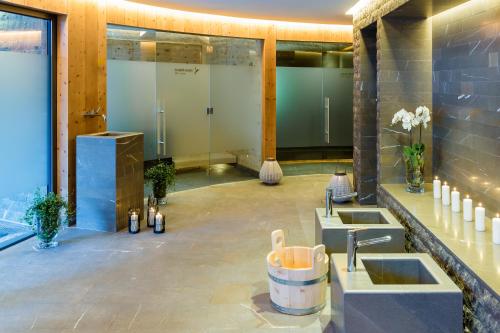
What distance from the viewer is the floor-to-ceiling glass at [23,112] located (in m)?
4.90

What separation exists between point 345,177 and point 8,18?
428 cm

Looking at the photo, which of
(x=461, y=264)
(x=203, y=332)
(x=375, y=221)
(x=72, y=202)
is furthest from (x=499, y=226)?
(x=72, y=202)

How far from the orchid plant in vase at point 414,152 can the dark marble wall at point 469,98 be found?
7.7 inches

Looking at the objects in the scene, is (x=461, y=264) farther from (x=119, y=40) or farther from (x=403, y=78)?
(x=119, y=40)

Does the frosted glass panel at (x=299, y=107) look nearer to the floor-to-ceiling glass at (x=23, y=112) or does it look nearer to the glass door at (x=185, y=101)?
the glass door at (x=185, y=101)

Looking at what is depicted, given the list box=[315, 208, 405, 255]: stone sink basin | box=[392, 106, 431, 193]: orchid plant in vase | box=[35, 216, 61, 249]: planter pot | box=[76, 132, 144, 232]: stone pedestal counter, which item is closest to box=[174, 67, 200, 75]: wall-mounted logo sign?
box=[76, 132, 144, 232]: stone pedestal counter

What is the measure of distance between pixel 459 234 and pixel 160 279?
217 centimetres

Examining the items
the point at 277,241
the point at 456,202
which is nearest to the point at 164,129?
the point at 277,241

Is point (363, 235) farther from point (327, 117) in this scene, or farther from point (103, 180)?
point (327, 117)

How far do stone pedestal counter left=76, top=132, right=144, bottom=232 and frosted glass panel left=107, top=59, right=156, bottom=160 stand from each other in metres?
1.08

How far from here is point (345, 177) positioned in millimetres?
6848

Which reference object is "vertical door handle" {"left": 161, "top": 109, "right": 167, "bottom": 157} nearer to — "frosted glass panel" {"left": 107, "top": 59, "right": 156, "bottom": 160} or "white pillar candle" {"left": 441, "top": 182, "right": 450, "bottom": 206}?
"frosted glass panel" {"left": 107, "top": 59, "right": 156, "bottom": 160}

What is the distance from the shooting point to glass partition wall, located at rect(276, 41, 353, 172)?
28.7 ft

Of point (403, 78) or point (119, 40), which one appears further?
point (119, 40)
